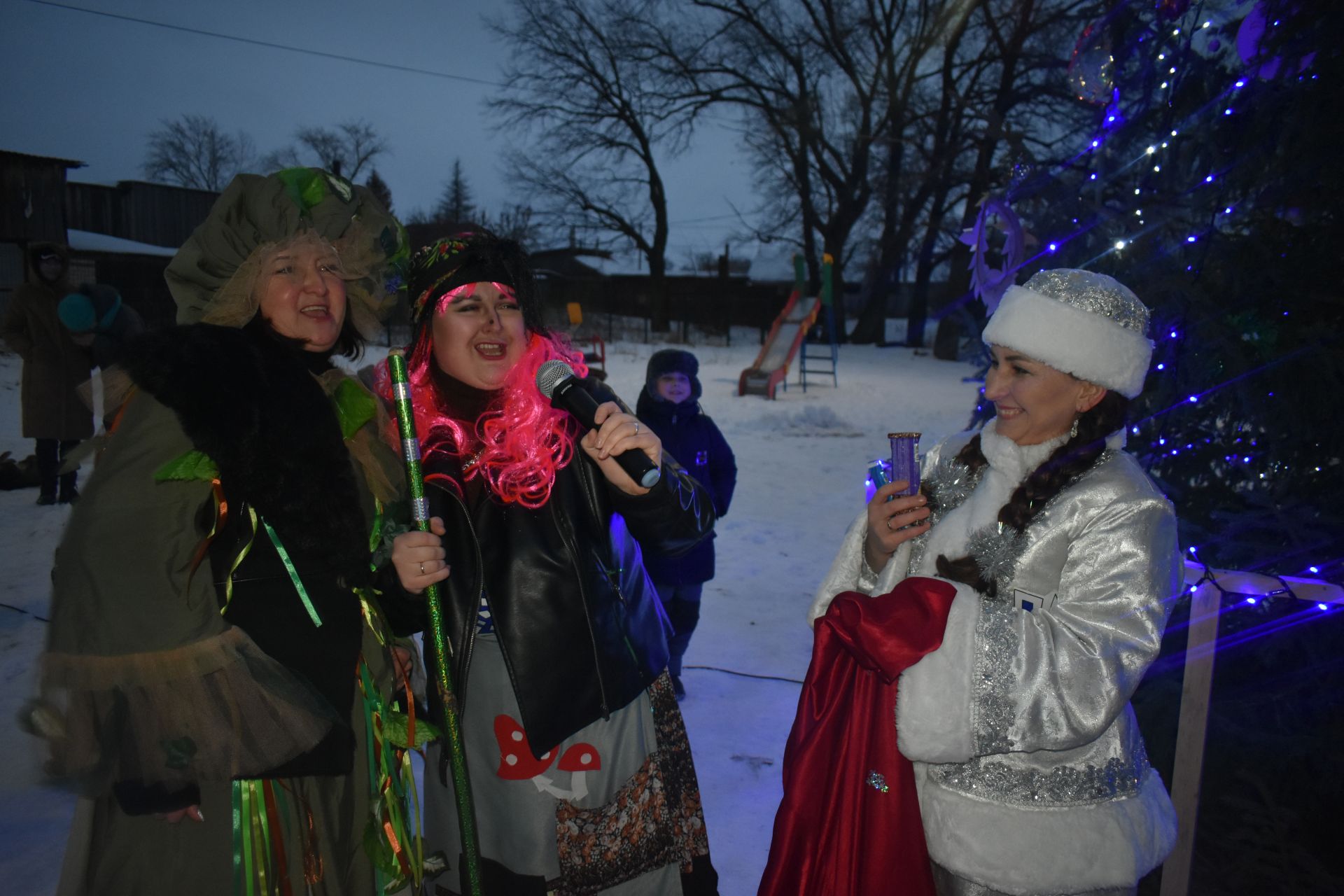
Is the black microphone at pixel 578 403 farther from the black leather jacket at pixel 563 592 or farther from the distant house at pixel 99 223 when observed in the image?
the distant house at pixel 99 223

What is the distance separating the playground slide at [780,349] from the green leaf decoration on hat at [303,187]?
12.2 metres

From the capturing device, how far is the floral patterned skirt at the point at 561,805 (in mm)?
1698

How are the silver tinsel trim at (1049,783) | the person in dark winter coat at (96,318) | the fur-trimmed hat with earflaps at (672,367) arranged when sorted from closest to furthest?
the silver tinsel trim at (1049,783) → the fur-trimmed hat with earflaps at (672,367) → the person in dark winter coat at (96,318)

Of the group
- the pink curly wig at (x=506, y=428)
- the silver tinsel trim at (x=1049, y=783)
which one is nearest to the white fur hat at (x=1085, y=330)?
the silver tinsel trim at (x=1049, y=783)

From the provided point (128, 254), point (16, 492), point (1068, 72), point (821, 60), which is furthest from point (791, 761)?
point (821, 60)

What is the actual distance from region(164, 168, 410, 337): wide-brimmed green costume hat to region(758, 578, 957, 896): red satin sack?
1411mm

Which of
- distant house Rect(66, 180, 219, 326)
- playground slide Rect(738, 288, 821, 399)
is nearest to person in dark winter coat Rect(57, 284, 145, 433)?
playground slide Rect(738, 288, 821, 399)

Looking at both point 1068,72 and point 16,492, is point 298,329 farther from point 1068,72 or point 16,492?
point 16,492

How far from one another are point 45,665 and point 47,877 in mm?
1849

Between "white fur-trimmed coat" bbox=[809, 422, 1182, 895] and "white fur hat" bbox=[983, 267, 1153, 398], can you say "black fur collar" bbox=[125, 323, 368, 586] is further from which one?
"white fur hat" bbox=[983, 267, 1153, 398]

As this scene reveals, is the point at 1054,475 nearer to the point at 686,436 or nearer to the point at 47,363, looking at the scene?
the point at 686,436

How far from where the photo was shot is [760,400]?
13.6 m

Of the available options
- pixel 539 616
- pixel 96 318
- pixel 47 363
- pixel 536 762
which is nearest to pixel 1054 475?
pixel 539 616

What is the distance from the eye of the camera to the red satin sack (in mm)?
1581
